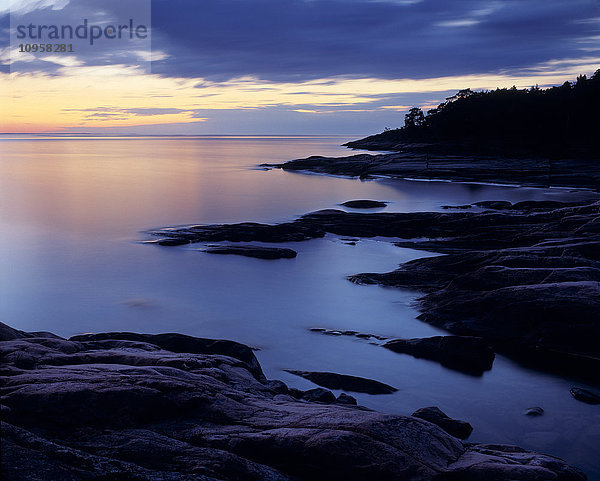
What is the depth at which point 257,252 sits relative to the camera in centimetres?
2380

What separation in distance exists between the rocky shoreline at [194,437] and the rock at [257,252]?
16.2 metres

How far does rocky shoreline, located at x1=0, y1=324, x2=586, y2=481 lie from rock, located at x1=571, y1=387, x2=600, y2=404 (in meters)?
4.27

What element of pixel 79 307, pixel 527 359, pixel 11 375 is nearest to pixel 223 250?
pixel 79 307

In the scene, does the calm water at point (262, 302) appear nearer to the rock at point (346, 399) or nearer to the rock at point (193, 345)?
the rock at point (346, 399)

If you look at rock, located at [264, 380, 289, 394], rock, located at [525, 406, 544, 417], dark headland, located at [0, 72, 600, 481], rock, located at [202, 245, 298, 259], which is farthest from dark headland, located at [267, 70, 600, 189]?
rock, located at [264, 380, 289, 394]

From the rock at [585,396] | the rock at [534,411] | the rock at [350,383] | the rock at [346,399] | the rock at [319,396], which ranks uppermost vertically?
the rock at [319,396]

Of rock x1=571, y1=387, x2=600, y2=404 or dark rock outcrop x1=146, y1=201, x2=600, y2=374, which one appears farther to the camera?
dark rock outcrop x1=146, y1=201, x2=600, y2=374

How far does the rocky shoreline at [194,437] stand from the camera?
5.15 m

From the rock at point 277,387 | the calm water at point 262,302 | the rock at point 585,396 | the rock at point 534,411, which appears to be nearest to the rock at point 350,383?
the calm water at point 262,302

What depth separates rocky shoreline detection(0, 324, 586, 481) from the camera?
515cm

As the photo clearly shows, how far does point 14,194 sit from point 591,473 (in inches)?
1987

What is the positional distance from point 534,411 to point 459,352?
2.28 m

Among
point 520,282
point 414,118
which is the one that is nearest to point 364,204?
point 520,282

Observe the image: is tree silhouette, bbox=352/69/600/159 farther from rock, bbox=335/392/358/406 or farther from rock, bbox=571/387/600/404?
rock, bbox=335/392/358/406
